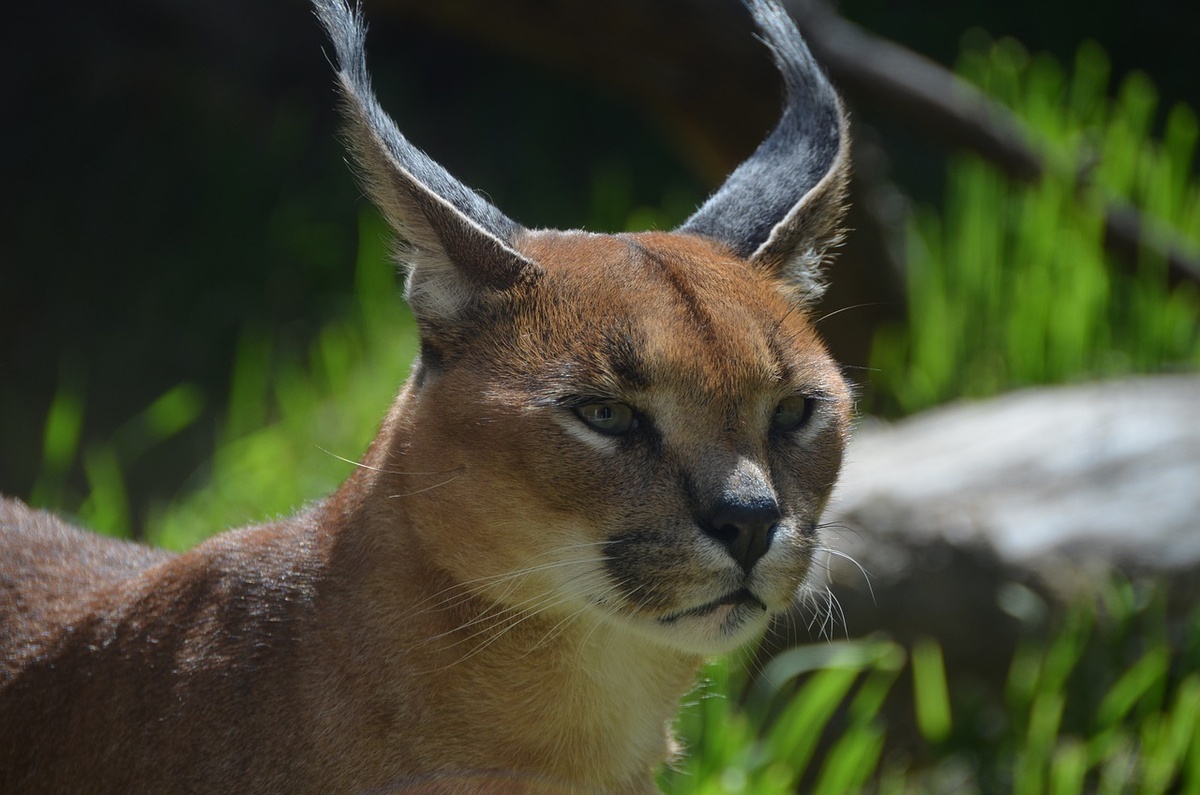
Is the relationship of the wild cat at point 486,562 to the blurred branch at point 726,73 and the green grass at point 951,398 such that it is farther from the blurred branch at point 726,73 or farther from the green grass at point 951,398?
the blurred branch at point 726,73

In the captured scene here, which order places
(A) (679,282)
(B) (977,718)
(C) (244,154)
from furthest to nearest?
(C) (244,154)
(B) (977,718)
(A) (679,282)

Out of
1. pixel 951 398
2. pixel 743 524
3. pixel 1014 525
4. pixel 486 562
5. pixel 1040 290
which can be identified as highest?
pixel 743 524

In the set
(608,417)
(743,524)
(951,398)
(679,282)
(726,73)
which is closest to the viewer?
(743,524)

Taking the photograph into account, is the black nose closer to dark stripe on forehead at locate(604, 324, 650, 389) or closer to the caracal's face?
the caracal's face

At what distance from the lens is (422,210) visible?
7.19ft

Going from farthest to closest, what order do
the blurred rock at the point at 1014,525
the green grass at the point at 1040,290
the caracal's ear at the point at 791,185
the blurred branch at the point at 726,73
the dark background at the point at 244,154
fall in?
the dark background at the point at 244,154
the green grass at the point at 1040,290
the blurred branch at the point at 726,73
the blurred rock at the point at 1014,525
the caracal's ear at the point at 791,185

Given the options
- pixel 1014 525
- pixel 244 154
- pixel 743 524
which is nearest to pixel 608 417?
pixel 743 524

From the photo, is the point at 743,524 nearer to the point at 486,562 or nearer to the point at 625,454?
the point at 625,454

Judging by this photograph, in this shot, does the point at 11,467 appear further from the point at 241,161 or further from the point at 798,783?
the point at 798,783

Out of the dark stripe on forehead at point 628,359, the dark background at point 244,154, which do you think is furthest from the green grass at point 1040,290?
the dark stripe on forehead at point 628,359

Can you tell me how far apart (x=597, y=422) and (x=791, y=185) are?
76 centimetres

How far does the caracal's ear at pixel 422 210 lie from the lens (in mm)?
2174

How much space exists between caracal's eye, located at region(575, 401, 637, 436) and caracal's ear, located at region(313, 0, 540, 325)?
0.29 meters

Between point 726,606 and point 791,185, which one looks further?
point 791,185
